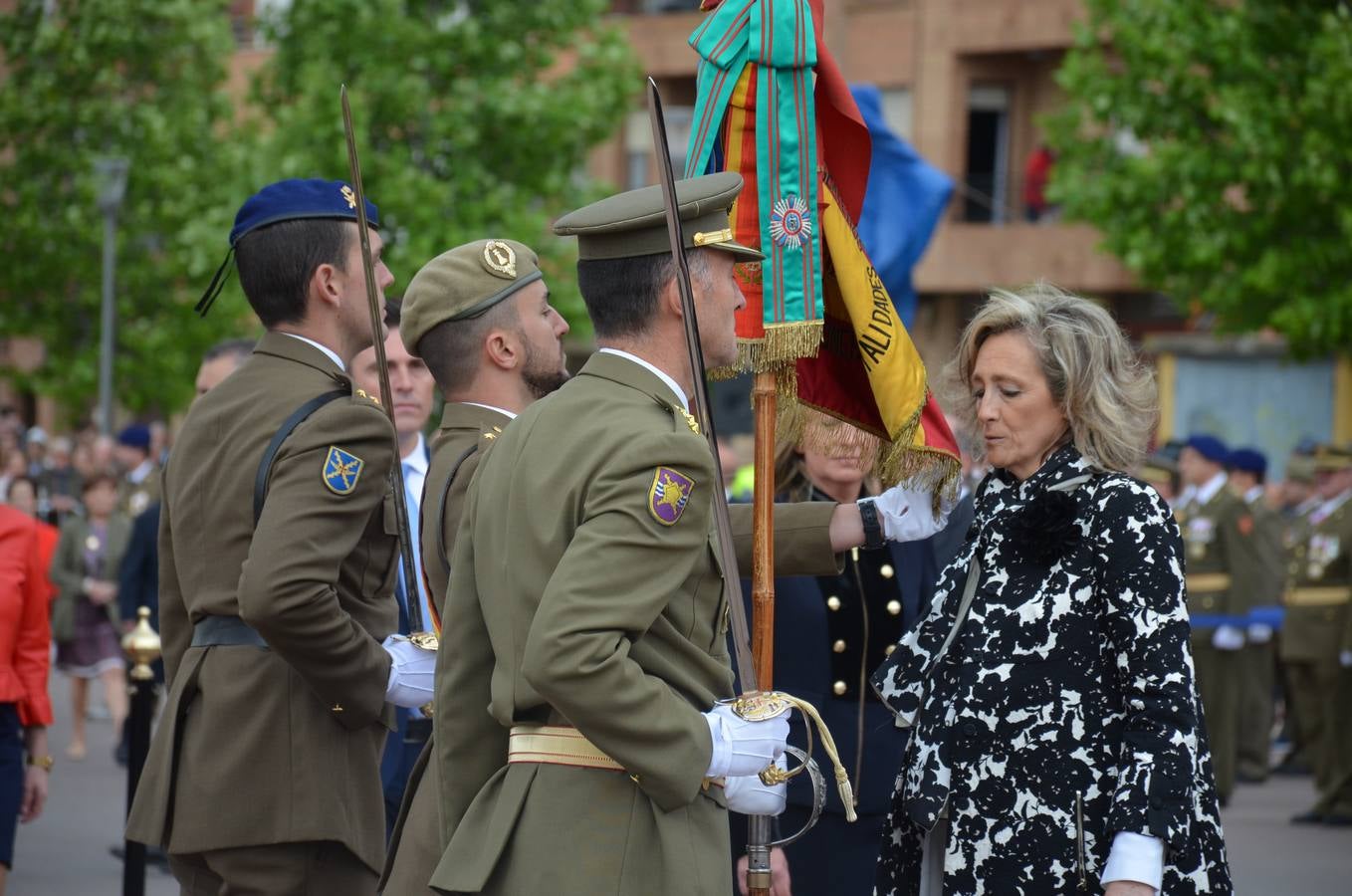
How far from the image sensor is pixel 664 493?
3.16 meters

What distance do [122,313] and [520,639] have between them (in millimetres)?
27278

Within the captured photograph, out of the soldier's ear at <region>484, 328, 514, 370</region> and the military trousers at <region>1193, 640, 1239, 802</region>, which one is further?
the military trousers at <region>1193, 640, 1239, 802</region>

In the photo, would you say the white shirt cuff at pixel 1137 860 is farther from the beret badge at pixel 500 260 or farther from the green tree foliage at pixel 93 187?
the green tree foliage at pixel 93 187

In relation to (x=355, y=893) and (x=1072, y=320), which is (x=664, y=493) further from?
(x=355, y=893)

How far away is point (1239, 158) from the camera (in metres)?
19.1

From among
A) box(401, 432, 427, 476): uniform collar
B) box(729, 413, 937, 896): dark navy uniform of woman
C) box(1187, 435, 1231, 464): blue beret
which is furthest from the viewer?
box(1187, 435, 1231, 464): blue beret

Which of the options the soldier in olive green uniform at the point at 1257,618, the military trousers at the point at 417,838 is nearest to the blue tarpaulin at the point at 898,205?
the soldier in olive green uniform at the point at 1257,618

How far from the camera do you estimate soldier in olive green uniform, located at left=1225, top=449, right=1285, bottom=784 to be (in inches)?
→ 552

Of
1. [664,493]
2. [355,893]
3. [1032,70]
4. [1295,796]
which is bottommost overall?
[1295,796]

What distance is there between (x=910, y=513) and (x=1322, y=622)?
378 inches

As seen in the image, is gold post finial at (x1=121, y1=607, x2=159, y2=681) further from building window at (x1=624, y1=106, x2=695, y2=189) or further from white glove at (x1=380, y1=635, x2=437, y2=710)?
building window at (x1=624, y1=106, x2=695, y2=189)

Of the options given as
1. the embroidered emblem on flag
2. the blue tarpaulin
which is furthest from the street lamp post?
the embroidered emblem on flag

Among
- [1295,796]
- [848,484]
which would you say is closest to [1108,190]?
[1295,796]

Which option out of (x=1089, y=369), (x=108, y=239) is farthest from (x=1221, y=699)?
(x=108, y=239)
